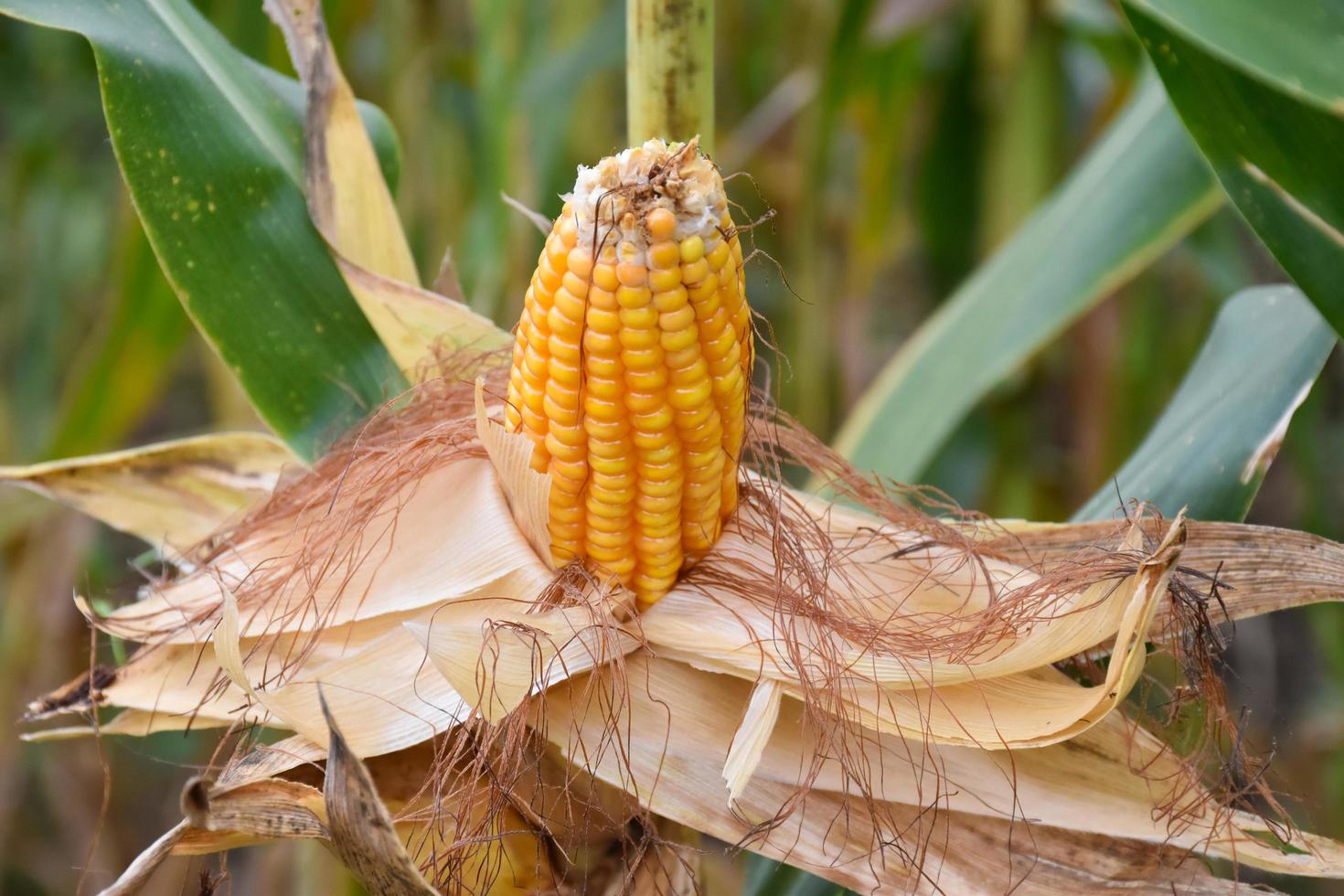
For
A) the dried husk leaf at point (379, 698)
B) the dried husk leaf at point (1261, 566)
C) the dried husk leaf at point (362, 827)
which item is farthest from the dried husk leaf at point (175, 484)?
the dried husk leaf at point (1261, 566)

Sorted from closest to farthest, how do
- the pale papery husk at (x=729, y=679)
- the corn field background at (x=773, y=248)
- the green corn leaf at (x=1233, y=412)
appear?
the pale papery husk at (x=729, y=679) < the green corn leaf at (x=1233, y=412) < the corn field background at (x=773, y=248)

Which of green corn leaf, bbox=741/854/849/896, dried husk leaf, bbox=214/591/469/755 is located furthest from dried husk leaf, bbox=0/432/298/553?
green corn leaf, bbox=741/854/849/896

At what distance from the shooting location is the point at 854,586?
0.74m

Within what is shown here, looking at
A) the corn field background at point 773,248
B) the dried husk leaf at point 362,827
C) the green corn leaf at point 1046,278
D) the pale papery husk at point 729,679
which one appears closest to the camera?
the dried husk leaf at point 362,827

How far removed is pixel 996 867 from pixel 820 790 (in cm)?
12

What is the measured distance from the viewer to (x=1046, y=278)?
3.92ft

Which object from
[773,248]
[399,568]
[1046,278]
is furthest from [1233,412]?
[773,248]

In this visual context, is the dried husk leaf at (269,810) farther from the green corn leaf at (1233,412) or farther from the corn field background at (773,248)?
the corn field background at (773,248)

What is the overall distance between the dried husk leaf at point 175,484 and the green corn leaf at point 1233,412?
2.33ft

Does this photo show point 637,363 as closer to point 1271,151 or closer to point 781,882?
point 1271,151

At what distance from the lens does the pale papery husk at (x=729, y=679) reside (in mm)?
648

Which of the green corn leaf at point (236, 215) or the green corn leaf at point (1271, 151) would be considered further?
the green corn leaf at point (236, 215)

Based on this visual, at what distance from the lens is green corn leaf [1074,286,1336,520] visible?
2.80 ft

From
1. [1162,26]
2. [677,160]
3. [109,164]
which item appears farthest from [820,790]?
[109,164]
